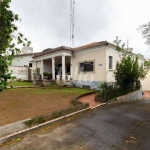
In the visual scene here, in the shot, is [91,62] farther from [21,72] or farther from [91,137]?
[21,72]

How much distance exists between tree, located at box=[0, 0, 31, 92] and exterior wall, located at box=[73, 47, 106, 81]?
9.63 metres

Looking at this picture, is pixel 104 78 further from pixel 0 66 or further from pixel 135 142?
pixel 0 66

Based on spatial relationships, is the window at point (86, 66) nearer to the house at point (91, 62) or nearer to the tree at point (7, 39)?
the house at point (91, 62)

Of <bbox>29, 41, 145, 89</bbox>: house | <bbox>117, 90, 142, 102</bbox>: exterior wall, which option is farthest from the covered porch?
<bbox>117, 90, 142, 102</bbox>: exterior wall

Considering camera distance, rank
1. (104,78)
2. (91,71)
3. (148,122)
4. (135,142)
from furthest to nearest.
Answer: (91,71), (104,78), (148,122), (135,142)

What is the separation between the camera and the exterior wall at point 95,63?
38.0ft

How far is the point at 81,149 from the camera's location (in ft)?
8.90

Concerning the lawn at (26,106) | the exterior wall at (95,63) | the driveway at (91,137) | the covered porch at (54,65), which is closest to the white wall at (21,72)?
the covered porch at (54,65)

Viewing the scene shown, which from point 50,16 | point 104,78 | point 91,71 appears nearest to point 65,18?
point 50,16

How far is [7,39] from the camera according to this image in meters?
2.59

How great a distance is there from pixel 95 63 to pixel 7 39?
10327 mm

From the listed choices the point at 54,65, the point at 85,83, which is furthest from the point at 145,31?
the point at 54,65

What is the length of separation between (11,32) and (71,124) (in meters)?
3.48

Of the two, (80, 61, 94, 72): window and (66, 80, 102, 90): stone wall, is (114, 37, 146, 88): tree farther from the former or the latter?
(80, 61, 94, 72): window
